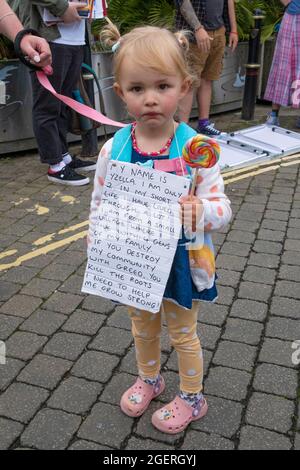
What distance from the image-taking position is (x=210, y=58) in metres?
6.10

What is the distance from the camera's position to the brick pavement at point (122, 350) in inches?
90.2

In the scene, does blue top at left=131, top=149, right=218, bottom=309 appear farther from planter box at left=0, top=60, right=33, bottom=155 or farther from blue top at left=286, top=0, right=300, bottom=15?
blue top at left=286, top=0, right=300, bottom=15

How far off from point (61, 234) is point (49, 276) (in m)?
0.69

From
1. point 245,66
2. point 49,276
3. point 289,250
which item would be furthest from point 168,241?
point 245,66

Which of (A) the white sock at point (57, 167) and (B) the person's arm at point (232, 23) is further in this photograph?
(B) the person's arm at point (232, 23)

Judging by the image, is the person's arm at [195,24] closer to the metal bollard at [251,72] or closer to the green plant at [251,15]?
the metal bollard at [251,72]

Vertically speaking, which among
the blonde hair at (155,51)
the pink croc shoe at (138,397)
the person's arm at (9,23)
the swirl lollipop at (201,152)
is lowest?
the pink croc shoe at (138,397)

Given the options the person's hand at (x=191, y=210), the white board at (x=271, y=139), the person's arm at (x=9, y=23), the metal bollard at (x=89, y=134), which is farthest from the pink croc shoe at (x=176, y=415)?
the white board at (x=271, y=139)

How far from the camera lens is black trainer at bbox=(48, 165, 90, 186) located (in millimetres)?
5113

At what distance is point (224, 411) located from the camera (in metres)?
2.40

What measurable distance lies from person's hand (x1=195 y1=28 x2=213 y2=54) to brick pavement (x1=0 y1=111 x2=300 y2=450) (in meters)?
2.39

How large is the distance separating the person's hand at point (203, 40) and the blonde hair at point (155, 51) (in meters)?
4.01

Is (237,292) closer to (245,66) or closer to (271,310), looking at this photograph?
(271,310)

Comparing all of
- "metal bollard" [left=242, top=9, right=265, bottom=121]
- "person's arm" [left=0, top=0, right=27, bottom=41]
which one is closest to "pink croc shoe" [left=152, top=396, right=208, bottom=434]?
"person's arm" [left=0, top=0, right=27, bottom=41]
